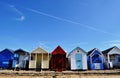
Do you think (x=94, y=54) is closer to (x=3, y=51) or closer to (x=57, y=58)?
(x=57, y=58)

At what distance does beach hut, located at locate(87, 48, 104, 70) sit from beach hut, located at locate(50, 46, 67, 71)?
450 centimetres

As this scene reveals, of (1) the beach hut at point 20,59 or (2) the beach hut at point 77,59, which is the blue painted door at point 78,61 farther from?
(1) the beach hut at point 20,59

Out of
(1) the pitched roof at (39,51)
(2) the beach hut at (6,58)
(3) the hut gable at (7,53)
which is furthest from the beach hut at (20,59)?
(1) the pitched roof at (39,51)

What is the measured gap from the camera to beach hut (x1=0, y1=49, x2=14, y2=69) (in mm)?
28922

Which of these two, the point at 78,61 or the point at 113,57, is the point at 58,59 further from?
the point at 113,57

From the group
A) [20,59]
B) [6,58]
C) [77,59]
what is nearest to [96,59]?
[77,59]

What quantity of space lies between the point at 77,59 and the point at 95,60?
3.45 m

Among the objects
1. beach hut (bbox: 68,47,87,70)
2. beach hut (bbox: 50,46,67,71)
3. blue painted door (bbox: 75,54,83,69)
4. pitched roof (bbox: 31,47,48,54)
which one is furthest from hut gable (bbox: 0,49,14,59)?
blue painted door (bbox: 75,54,83,69)

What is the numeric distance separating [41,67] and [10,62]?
243 inches

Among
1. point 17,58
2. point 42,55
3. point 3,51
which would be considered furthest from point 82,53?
point 3,51

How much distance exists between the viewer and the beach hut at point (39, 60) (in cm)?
2739

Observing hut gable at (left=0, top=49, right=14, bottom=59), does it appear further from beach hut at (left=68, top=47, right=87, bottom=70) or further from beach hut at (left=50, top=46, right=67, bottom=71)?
beach hut at (left=68, top=47, right=87, bottom=70)

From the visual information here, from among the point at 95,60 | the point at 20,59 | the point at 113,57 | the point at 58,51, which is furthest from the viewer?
the point at 113,57

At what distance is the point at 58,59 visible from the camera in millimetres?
27500
